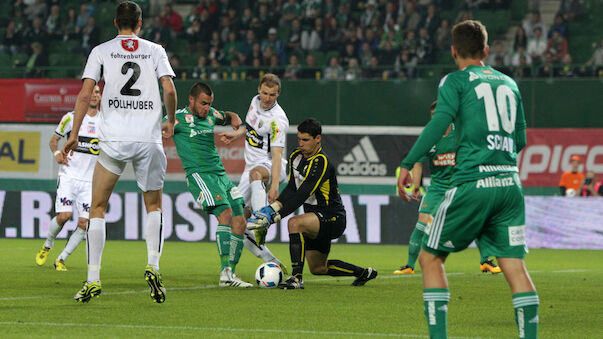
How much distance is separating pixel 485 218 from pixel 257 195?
6.16 metres

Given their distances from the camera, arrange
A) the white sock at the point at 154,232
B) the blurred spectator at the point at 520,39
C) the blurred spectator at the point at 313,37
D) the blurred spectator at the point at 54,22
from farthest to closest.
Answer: the blurred spectator at the point at 54,22
the blurred spectator at the point at 313,37
the blurred spectator at the point at 520,39
the white sock at the point at 154,232

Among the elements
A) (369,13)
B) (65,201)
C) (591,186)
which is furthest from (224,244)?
(369,13)

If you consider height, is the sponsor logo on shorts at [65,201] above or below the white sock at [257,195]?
below

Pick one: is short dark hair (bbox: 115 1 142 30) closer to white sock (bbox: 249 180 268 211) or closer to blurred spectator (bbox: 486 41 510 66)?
Answer: white sock (bbox: 249 180 268 211)

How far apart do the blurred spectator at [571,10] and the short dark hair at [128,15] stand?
54.7 feet

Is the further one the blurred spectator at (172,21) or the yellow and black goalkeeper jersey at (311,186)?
the blurred spectator at (172,21)

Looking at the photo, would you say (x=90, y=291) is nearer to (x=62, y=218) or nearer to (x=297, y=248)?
(x=297, y=248)

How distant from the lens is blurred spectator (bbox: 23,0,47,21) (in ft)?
Answer: 88.5

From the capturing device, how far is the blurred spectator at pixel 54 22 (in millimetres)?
26297

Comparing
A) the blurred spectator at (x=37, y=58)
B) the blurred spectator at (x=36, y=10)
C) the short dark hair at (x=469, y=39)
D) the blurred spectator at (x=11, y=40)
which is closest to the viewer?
the short dark hair at (x=469, y=39)

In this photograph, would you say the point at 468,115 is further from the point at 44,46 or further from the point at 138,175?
the point at 44,46

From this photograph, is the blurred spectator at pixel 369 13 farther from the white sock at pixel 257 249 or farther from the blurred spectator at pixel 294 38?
the white sock at pixel 257 249

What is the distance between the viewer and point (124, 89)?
8.48m

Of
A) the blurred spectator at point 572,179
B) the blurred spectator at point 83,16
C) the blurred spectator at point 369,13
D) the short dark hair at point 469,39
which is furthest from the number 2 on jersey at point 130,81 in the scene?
the blurred spectator at point 83,16
